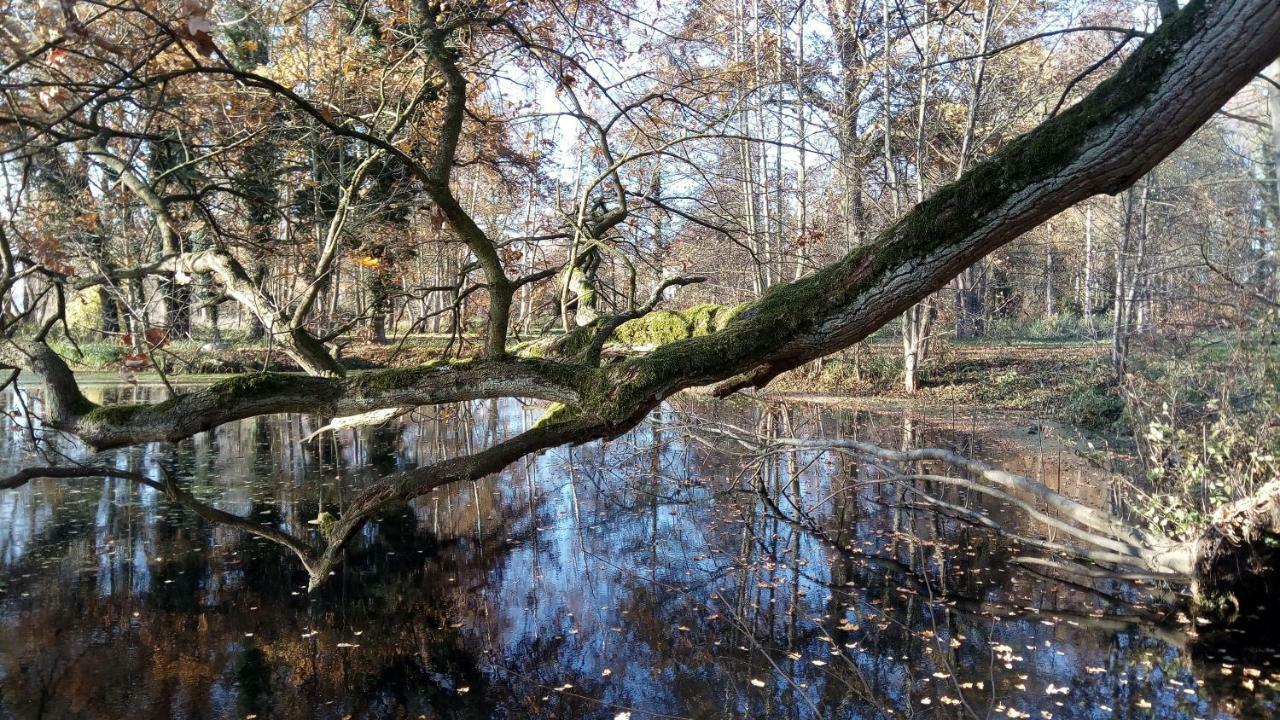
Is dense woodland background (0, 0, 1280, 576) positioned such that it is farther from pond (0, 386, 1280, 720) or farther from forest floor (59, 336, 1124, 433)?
pond (0, 386, 1280, 720)

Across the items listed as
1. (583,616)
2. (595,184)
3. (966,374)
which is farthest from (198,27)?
(966,374)

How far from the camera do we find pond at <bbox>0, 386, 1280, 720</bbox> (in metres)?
5.10

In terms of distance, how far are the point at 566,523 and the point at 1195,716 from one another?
6107 mm

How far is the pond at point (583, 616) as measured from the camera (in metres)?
5.10

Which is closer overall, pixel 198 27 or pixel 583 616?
pixel 198 27

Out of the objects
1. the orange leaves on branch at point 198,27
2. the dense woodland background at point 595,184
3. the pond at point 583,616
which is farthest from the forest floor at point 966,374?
the orange leaves on branch at point 198,27

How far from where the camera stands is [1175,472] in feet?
21.0

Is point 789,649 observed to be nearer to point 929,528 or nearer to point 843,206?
point 929,528

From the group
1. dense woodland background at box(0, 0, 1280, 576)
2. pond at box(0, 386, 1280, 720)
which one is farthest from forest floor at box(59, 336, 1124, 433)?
pond at box(0, 386, 1280, 720)

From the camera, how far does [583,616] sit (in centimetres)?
648

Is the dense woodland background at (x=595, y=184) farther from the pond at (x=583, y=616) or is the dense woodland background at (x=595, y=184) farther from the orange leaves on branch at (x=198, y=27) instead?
the pond at (x=583, y=616)

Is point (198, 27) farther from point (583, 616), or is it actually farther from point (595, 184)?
point (583, 616)

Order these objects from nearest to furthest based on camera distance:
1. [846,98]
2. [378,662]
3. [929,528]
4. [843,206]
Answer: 1. [378,662]
2. [929,528]
3. [846,98]
4. [843,206]

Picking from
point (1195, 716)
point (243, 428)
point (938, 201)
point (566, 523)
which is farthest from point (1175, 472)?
point (243, 428)
